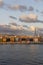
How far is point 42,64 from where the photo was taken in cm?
4750

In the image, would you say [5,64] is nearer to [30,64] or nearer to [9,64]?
[9,64]

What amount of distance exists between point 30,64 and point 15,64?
8.97 feet

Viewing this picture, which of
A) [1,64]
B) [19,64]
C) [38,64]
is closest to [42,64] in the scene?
[38,64]

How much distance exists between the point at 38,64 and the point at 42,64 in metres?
0.79

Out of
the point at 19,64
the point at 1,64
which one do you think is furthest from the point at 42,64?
the point at 1,64

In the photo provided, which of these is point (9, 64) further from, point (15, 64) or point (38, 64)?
point (38, 64)

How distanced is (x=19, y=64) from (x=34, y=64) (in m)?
2.75

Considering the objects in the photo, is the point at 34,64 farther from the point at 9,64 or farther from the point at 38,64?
the point at 9,64

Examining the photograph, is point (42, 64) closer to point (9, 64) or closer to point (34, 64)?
point (34, 64)

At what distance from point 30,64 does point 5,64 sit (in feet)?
14.9

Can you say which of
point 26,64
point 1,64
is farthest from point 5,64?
point 26,64

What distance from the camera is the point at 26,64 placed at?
155 ft

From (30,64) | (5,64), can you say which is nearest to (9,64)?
(5,64)

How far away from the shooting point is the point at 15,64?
154ft
